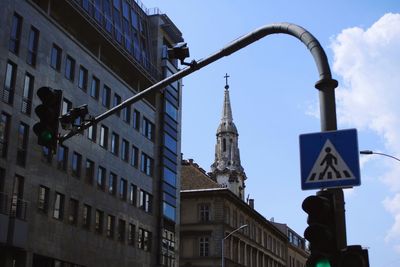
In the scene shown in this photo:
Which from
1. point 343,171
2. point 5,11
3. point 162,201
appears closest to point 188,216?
point 162,201

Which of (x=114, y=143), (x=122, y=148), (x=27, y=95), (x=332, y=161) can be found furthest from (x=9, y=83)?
(x=332, y=161)

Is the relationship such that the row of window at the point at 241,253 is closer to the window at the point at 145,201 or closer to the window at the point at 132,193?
the window at the point at 145,201

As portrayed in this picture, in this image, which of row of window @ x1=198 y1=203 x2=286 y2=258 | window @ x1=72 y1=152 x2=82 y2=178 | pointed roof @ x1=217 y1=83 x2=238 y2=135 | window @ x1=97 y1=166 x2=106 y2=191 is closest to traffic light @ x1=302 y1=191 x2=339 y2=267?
window @ x1=72 y1=152 x2=82 y2=178

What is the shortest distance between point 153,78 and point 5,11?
2100cm

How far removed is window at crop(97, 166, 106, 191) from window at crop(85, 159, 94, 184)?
92 centimetres

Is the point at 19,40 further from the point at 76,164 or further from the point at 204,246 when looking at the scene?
the point at 204,246

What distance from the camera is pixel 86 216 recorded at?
42.6 m

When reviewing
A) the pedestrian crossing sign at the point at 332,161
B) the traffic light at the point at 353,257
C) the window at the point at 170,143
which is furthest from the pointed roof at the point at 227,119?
the traffic light at the point at 353,257

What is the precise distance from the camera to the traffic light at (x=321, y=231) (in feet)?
A: 23.8

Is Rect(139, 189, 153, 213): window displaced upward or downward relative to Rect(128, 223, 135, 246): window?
upward

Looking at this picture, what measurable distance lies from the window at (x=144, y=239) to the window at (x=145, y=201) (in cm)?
184

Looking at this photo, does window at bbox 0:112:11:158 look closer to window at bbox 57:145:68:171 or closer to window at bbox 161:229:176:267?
window at bbox 57:145:68:171

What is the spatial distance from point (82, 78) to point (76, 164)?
5943 mm

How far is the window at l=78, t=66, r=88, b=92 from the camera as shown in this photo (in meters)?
42.9
